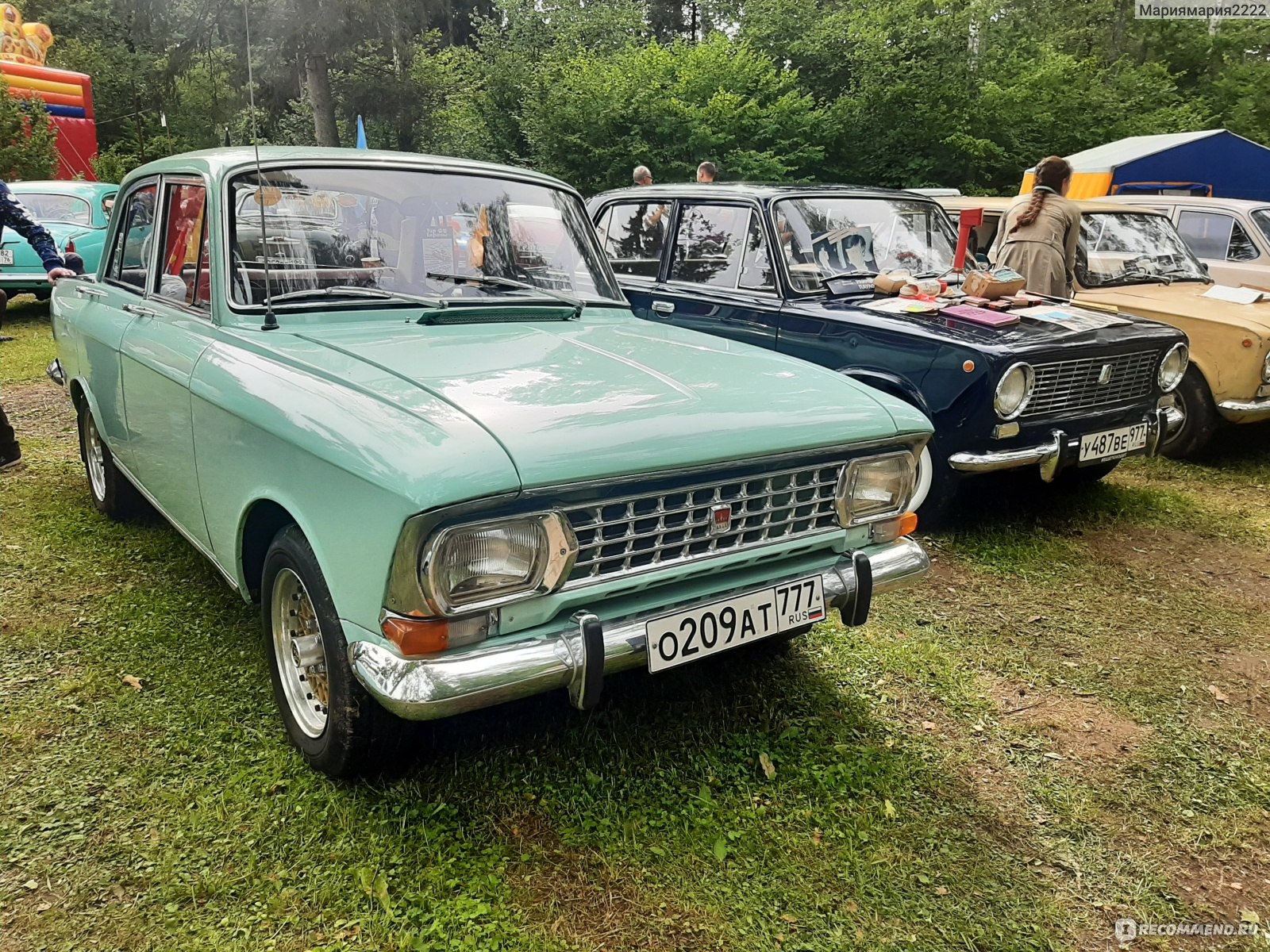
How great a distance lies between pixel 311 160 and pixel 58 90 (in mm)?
23489

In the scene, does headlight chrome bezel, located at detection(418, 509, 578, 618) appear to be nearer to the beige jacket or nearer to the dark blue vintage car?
the dark blue vintage car

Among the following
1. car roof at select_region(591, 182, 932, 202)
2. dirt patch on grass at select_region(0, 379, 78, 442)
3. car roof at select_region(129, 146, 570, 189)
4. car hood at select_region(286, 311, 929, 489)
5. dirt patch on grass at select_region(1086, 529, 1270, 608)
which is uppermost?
car roof at select_region(129, 146, 570, 189)

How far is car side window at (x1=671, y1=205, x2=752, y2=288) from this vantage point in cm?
543

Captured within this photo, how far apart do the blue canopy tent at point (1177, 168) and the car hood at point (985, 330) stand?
7.00 metres

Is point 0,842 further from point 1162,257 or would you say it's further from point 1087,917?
point 1162,257

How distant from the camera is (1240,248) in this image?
7.68 m

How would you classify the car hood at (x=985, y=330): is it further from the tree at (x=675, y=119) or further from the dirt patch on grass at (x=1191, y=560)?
the tree at (x=675, y=119)

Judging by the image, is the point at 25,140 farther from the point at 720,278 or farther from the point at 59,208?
the point at 720,278

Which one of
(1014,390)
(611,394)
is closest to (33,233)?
(611,394)

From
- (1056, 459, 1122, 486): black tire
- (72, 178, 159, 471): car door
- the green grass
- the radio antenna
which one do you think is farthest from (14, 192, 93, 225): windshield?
(1056, 459, 1122, 486): black tire

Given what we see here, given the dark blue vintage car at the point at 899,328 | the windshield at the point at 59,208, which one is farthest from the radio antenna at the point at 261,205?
the windshield at the point at 59,208

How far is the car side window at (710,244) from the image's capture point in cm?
543

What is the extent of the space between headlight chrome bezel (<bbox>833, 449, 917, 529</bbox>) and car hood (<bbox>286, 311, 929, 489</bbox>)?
9 cm

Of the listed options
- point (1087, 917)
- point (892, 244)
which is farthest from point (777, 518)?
point (892, 244)
